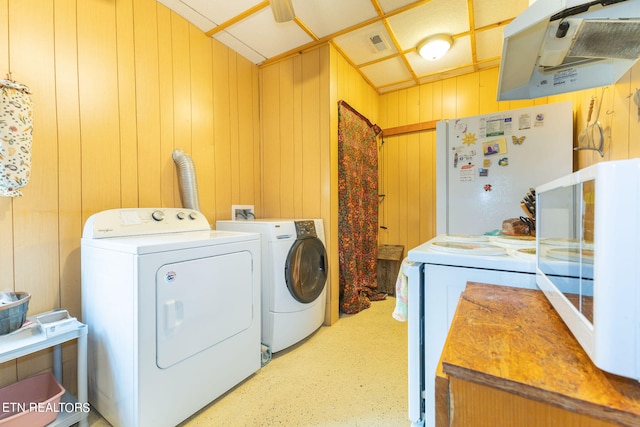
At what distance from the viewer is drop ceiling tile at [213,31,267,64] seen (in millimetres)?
2389

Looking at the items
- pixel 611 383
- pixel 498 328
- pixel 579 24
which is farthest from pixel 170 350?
pixel 579 24

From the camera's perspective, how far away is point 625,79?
111 centimetres

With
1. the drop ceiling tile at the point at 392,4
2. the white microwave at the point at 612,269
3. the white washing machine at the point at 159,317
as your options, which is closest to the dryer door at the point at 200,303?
the white washing machine at the point at 159,317

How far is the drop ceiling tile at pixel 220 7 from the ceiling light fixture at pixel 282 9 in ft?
1.85

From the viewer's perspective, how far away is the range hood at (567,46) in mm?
790

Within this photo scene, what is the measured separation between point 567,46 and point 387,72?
7.85 ft

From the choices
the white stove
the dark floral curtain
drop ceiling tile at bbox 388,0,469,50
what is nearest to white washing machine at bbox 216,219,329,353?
the dark floral curtain

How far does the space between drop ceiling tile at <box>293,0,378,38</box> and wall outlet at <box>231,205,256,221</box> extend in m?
1.73

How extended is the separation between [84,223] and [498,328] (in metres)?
A: 2.12

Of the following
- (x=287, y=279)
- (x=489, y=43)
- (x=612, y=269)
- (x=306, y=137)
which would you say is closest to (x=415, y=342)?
(x=612, y=269)

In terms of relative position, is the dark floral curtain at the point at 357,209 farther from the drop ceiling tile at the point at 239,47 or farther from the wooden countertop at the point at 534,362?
the wooden countertop at the point at 534,362

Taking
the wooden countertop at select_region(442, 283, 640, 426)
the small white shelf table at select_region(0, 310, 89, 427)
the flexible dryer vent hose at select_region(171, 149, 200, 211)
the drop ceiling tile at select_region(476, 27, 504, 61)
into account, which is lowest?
the small white shelf table at select_region(0, 310, 89, 427)

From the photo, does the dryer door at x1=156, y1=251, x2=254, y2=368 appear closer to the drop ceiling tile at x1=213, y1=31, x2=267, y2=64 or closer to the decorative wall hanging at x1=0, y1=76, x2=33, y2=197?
the decorative wall hanging at x1=0, y1=76, x2=33, y2=197

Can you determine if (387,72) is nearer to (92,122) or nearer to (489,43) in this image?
(489,43)
